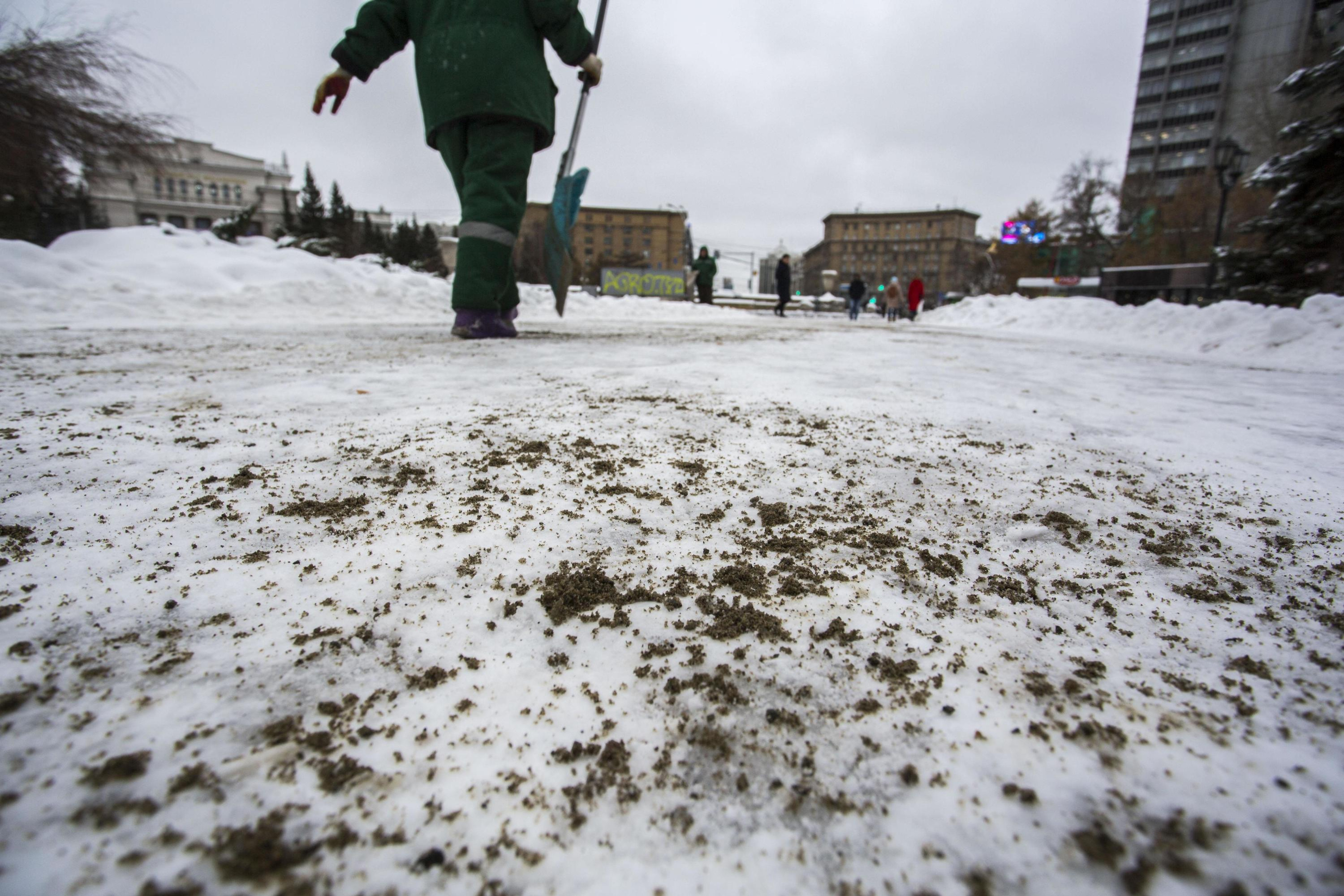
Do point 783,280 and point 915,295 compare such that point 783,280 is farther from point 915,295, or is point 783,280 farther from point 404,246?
point 404,246

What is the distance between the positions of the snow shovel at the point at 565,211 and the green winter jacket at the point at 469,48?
96 centimetres

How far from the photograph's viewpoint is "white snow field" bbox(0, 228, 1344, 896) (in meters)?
0.50

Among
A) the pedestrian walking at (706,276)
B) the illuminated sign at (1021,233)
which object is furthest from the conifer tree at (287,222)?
the illuminated sign at (1021,233)

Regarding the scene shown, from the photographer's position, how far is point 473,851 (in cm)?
50

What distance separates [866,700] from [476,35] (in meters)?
3.77

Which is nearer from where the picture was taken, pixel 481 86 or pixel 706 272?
pixel 481 86

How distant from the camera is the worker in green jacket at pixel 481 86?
10.6 feet

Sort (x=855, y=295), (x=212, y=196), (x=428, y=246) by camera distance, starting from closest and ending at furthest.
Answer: (x=855, y=295) → (x=428, y=246) → (x=212, y=196)

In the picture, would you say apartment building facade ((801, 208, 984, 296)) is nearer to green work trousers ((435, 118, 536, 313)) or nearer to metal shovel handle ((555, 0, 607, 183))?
metal shovel handle ((555, 0, 607, 183))

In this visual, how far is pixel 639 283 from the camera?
18.2 metres

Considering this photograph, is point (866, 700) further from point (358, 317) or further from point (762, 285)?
point (762, 285)

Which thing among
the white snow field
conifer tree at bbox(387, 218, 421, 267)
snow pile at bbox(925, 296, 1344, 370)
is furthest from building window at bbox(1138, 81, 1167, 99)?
the white snow field

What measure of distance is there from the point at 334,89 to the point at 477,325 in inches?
58.8

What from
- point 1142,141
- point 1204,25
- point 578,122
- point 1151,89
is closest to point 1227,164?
point 578,122
